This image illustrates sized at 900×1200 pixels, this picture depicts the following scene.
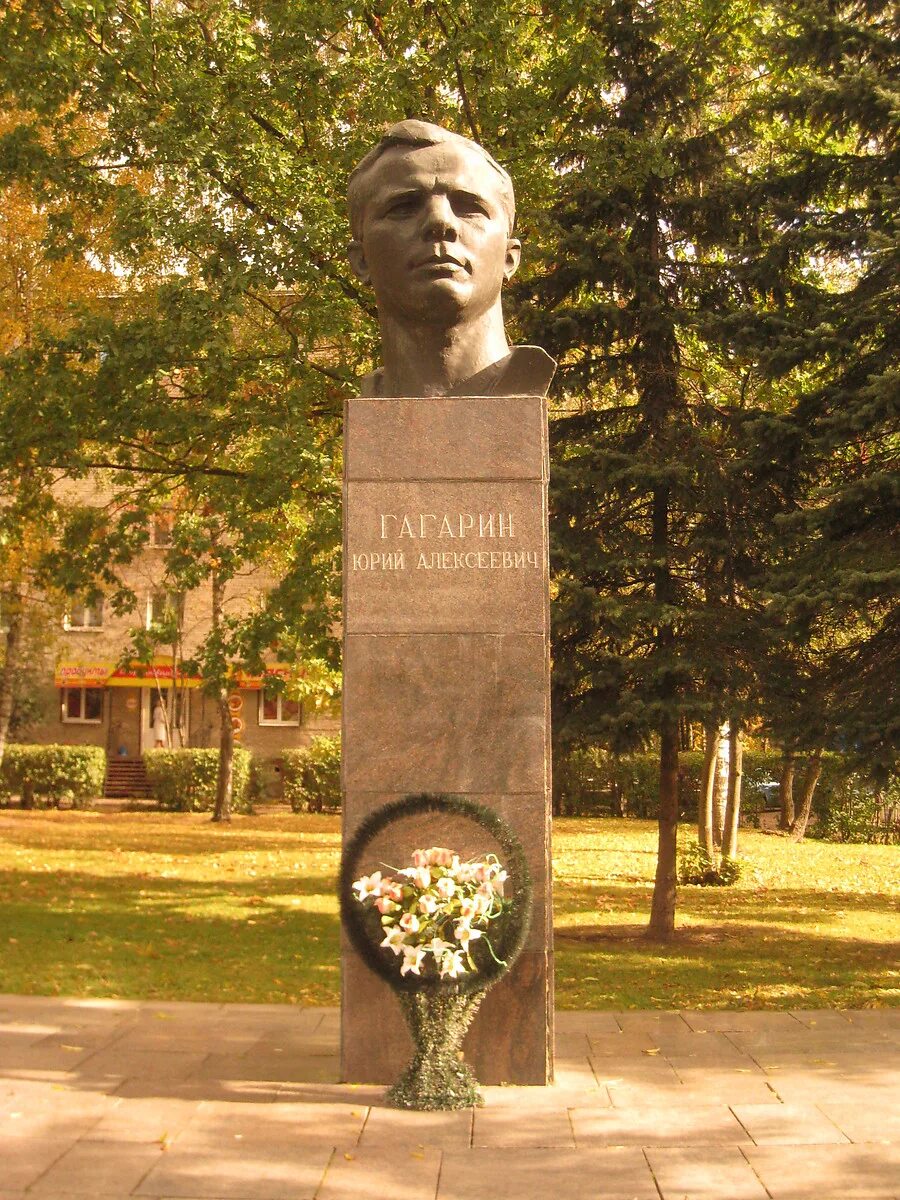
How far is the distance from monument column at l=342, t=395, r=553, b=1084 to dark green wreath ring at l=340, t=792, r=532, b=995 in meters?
0.11

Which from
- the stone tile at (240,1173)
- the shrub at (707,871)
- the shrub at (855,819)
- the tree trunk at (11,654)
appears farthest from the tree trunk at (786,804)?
the stone tile at (240,1173)

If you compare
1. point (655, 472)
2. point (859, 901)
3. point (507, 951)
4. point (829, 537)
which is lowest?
point (859, 901)

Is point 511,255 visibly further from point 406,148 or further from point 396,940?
point 396,940

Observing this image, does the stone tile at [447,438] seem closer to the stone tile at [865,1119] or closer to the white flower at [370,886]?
the white flower at [370,886]

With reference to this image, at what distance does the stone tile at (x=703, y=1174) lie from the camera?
4.62 m

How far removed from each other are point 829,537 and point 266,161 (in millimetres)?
5786

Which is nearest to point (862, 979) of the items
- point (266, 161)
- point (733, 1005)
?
point (733, 1005)

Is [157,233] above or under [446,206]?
above

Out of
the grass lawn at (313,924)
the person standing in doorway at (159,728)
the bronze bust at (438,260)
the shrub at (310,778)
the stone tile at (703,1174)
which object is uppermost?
the bronze bust at (438,260)

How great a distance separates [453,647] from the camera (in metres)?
6.27

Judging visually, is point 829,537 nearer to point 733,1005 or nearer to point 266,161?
point 733,1005

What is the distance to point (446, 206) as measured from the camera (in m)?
6.50

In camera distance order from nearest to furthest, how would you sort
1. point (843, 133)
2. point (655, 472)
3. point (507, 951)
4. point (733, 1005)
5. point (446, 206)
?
point (507, 951)
point (446, 206)
point (733, 1005)
point (843, 133)
point (655, 472)

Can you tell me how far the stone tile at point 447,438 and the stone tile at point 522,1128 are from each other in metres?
2.82
